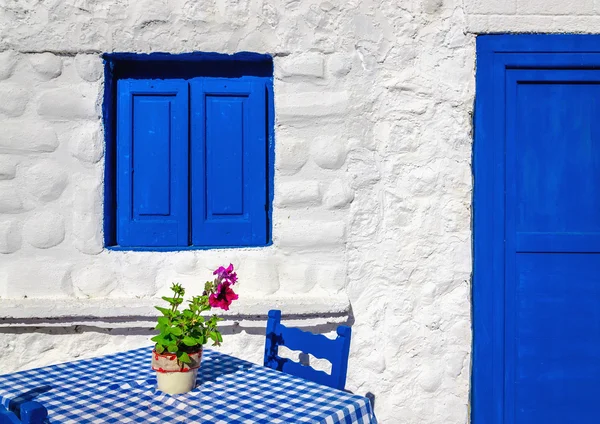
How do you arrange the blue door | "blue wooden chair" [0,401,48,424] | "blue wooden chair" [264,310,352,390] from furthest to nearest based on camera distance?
1. the blue door
2. "blue wooden chair" [264,310,352,390]
3. "blue wooden chair" [0,401,48,424]

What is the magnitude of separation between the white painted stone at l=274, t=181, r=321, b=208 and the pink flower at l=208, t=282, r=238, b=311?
875 mm

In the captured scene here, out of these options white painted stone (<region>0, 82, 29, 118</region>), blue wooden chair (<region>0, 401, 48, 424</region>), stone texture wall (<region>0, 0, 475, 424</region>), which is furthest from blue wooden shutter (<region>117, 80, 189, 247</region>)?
blue wooden chair (<region>0, 401, 48, 424</region>)

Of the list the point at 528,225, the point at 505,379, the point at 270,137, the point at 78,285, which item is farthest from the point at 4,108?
the point at 505,379

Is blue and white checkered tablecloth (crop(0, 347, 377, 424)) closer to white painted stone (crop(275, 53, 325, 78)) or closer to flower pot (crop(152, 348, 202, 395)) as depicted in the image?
flower pot (crop(152, 348, 202, 395))

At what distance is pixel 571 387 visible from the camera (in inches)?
104

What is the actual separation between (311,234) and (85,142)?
117cm

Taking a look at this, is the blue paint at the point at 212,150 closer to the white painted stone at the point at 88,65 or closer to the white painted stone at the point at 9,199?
the white painted stone at the point at 88,65

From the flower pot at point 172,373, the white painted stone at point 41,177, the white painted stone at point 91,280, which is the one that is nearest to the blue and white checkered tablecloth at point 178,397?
the flower pot at point 172,373

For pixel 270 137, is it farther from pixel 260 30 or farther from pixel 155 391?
pixel 155 391

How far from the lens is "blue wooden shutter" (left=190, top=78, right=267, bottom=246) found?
2.71 metres

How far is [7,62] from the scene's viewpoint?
2.60 m

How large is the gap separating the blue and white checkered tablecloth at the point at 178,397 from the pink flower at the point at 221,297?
0.29m

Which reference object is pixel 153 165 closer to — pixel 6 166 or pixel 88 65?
pixel 88 65

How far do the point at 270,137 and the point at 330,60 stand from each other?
0.48m
